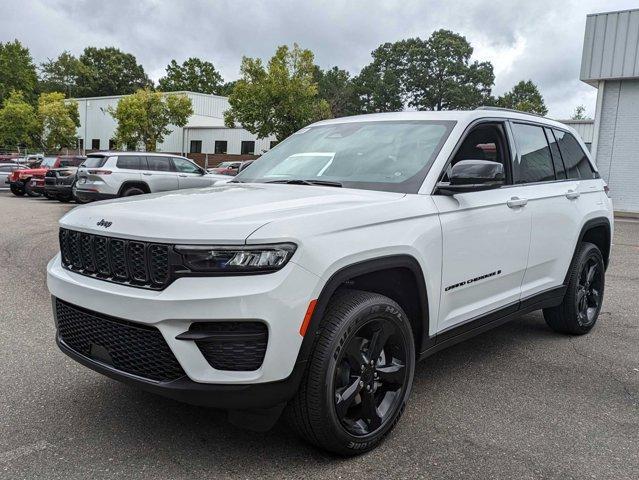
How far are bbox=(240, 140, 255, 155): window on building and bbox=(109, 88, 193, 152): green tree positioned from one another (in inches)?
204

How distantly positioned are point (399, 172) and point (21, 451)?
2.57 meters

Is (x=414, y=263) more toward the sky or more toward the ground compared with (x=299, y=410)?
more toward the sky

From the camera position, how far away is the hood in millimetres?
2520

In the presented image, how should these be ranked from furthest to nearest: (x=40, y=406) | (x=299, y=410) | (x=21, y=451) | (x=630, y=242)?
1. (x=630, y=242)
2. (x=40, y=406)
3. (x=21, y=451)
4. (x=299, y=410)

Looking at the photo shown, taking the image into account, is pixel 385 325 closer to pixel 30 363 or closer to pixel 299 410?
pixel 299 410

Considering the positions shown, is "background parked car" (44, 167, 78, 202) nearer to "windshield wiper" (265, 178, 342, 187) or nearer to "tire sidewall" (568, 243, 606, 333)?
"windshield wiper" (265, 178, 342, 187)

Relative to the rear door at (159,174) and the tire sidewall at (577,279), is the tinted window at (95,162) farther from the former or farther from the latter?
the tire sidewall at (577,279)

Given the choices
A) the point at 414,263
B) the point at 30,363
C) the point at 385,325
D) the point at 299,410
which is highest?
the point at 414,263

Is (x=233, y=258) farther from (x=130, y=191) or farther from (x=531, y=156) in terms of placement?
(x=130, y=191)

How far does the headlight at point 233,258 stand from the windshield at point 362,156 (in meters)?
1.15

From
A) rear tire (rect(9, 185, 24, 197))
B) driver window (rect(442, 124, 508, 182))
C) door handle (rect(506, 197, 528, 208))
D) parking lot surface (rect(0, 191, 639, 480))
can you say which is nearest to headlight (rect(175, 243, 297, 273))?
parking lot surface (rect(0, 191, 639, 480))

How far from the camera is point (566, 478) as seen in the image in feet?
9.14

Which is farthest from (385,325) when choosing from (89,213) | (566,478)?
(89,213)

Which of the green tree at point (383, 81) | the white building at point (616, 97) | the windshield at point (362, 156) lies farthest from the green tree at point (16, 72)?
the windshield at point (362, 156)
